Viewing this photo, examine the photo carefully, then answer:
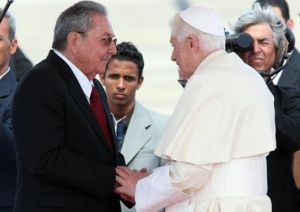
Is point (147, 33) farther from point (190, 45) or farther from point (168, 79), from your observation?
point (190, 45)

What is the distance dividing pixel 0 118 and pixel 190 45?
1.06 m

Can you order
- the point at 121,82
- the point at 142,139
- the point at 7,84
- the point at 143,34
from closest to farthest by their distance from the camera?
the point at 7,84 → the point at 142,139 → the point at 121,82 → the point at 143,34

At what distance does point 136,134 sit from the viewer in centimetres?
517

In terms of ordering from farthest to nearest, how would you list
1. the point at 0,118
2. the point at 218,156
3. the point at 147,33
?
the point at 147,33
the point at 0,118
the point at 218,156

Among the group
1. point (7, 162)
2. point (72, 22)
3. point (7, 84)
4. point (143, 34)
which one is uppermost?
point (72, 22)

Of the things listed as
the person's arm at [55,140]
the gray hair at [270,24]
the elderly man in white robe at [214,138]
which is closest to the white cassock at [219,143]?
the elderly man in white robe at [214,138]

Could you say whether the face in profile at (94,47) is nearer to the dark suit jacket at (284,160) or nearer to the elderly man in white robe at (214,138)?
the elderly man in white robe at (214,138)

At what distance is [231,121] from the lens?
4.01 meters

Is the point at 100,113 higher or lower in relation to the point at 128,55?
higher

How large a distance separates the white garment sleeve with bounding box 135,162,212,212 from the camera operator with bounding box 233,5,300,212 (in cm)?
72

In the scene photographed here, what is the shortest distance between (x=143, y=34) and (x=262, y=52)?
13.4ft

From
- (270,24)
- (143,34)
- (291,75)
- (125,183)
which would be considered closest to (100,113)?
(125,183)

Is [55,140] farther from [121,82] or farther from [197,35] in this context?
[121,82]

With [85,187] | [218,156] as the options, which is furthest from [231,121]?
[85,187]
